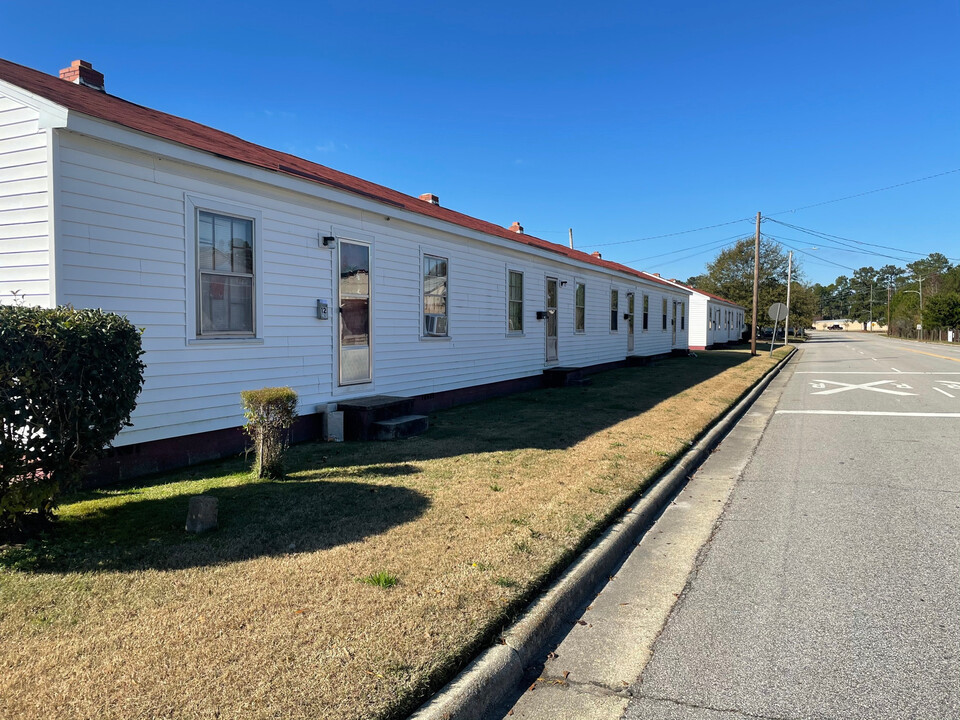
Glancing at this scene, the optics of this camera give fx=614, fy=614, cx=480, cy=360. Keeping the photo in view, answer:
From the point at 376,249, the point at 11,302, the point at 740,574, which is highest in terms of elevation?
the point at 376,249

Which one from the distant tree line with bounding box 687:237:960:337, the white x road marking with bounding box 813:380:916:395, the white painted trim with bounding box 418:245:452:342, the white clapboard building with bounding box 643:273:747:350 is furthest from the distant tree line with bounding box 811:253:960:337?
the white painted trim with bounding box 418:245:452:342

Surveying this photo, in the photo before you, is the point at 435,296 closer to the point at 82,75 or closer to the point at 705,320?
the point at 82,75

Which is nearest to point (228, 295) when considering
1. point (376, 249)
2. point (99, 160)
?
point (99, 160)

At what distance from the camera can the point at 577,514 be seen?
493 cm

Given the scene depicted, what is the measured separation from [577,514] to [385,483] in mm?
1851

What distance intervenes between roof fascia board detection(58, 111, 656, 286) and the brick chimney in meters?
3.31

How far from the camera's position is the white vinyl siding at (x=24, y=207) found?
536 cm

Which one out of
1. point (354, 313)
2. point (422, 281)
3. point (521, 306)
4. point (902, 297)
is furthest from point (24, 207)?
point (902, 297)

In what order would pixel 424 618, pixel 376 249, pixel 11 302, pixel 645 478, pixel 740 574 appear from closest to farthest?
pixel 424 618, pixel 740 574, pixel 11 302, pixel 645 478, pixel 376 249

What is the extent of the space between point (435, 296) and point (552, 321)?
218 inches

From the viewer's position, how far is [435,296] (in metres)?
10.7

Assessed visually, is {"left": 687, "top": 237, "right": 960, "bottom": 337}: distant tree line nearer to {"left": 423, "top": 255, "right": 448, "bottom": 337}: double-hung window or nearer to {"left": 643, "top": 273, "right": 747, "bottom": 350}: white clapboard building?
{"left": 643, "top": 273, "right": 747, "bottom": 350}: white clapboard building

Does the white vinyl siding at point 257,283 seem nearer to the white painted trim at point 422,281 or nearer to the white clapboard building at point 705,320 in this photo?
the white painted trim at point 422,281

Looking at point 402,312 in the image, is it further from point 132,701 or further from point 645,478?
point 132,701
